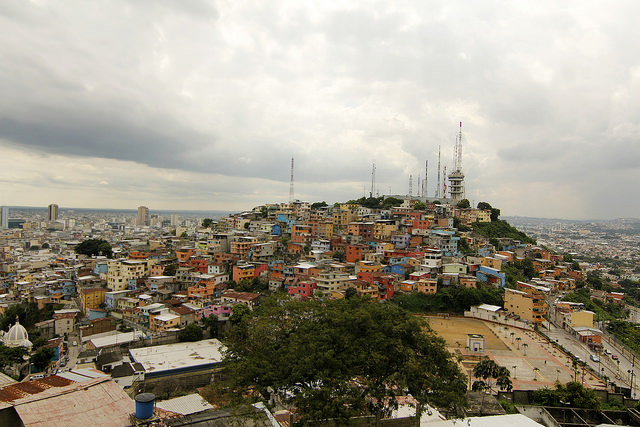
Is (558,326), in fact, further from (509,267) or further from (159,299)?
(159,299)

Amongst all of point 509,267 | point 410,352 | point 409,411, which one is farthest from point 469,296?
point 410,352

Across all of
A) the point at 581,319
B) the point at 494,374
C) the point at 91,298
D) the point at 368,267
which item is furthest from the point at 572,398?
the point at 91,298

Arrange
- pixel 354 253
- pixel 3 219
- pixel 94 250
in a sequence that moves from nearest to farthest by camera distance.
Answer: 1. pixel 354 253
2. pixel 94 250
3. pixel 3 219

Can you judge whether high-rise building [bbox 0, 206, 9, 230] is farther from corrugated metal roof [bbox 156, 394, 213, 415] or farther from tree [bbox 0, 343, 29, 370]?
corrugated metal roof [bbox 156, 394, 213, 415]

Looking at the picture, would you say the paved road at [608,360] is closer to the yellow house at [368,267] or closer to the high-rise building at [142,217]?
the yellow house at [368,267]

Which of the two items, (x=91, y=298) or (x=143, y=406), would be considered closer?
(x=143, y=406)

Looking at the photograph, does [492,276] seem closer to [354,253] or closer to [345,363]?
[354,253]
